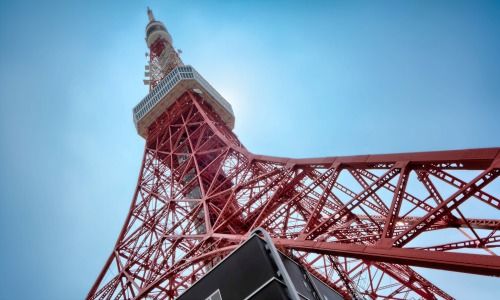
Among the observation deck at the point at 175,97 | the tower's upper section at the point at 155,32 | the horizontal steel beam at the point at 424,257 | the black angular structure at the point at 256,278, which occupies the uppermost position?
the tower's upper section at the point at 155,32

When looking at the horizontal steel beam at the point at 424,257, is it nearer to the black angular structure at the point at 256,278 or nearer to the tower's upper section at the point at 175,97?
the black angular structure at the point at 256,278

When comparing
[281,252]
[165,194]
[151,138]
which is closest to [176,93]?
[151,138]

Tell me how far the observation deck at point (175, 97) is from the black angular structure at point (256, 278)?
14.8 m

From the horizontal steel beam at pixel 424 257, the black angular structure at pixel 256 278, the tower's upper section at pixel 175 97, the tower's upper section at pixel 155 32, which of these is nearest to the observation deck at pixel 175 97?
the tower's upper section at pixel 175 97

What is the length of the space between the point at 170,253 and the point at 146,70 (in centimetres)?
1919

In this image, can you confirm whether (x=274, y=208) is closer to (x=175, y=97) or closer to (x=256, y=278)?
(x=256, y=278)

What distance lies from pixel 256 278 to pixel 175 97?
52.4ft

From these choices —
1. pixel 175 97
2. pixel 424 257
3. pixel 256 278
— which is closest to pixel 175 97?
pixel 175 97

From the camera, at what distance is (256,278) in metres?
6.93

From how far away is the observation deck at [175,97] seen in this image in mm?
21094

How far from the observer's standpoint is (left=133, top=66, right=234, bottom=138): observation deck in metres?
21.1

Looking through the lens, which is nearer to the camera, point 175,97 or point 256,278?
point 256,278

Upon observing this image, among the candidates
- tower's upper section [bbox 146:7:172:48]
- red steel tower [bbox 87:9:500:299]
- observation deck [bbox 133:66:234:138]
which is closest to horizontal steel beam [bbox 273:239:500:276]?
red steel tower [bbox 87:9:500:299]

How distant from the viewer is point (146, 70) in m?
28.3
